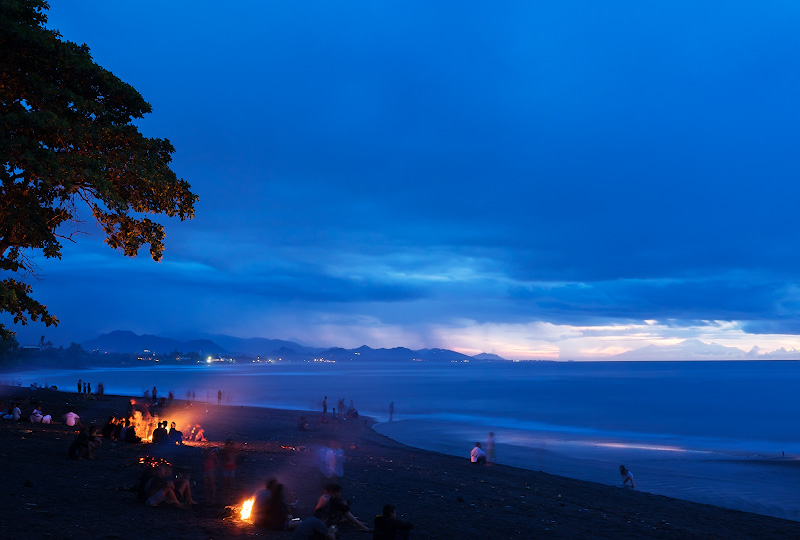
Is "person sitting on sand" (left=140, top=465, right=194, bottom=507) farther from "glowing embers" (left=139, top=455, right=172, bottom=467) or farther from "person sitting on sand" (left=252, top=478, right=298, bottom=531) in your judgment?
"glowing embers" (left=139, top=455, right=172, bottom=467)

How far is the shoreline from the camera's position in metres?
11.2

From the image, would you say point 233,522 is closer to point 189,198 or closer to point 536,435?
point 189,198

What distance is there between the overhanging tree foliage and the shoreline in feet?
13.6

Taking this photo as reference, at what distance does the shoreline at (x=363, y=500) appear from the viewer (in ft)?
36.7

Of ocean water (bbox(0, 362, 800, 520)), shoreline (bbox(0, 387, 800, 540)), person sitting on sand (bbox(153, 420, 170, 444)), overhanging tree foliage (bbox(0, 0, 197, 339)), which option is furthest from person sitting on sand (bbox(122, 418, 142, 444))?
ocean water (bbox(0, 362, 800, 520))

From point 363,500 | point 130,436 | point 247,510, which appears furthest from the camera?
point 130,436

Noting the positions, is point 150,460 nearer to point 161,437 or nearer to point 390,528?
point 161,437

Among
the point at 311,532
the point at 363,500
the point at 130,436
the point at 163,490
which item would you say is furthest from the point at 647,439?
the point at 311,532

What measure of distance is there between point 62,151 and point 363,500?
454 inches

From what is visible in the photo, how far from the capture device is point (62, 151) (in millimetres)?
12062

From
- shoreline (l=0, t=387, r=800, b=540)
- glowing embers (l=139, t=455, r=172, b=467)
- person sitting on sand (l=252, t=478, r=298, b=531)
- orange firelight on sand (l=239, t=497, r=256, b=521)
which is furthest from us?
glowing embers (l=139, t=455, r=172, b=467)

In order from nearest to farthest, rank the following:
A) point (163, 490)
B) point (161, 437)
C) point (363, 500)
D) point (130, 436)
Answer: point (163, 490) < point (363, 500) < point (130, 436) < point (161, 437)

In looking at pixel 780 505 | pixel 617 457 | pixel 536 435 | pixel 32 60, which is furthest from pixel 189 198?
pixel 536 435

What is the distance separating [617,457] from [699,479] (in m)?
8.48
